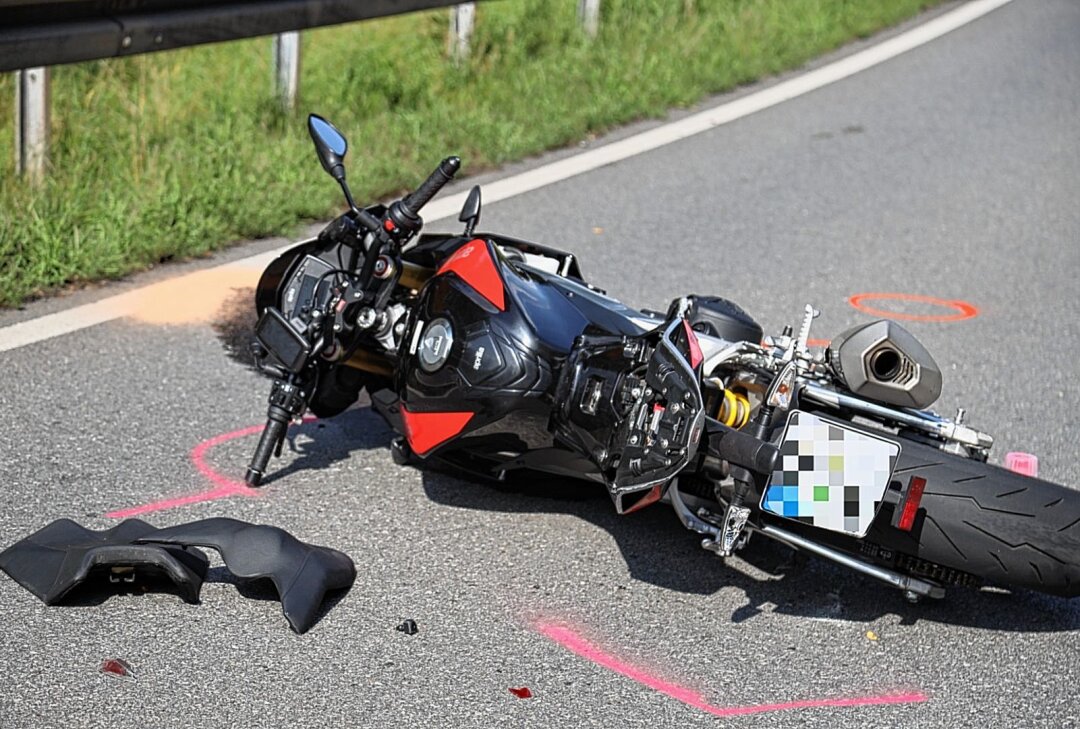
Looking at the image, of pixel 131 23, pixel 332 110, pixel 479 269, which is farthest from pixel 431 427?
pixel 332 110

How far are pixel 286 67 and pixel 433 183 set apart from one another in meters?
4.00

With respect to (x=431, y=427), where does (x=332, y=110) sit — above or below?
below

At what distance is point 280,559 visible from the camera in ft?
12.5

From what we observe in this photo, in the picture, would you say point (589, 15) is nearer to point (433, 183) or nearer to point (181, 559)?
point (433, 183)

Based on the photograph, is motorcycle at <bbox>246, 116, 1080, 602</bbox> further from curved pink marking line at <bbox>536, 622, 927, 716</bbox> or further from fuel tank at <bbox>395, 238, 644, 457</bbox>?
curved pink marking line at <bbox>536, 622, 927, 716</bbox>

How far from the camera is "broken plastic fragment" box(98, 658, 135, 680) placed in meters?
3.39

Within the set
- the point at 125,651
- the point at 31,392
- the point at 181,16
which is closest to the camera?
the point at 125,651

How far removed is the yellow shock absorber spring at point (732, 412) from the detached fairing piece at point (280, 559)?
43.7 inches

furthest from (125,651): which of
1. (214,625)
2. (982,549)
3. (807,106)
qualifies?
(807,106)

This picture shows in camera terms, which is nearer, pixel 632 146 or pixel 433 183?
pixel 433 183

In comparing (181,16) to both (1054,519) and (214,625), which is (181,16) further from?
(1054,519)

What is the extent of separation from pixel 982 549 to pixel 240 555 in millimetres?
1929

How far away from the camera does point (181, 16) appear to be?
6855mm

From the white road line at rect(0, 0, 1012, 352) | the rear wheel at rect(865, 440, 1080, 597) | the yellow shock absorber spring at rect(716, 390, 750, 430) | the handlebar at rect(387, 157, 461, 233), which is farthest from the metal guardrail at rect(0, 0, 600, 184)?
the rear wheel at rect(865, 440, 1080, 597)
